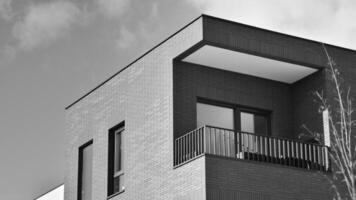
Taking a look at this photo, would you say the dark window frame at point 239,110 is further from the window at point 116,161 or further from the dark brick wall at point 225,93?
the window at point 116,161

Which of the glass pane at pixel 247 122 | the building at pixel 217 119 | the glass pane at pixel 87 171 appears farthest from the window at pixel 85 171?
the glass pane at pixel 247 122

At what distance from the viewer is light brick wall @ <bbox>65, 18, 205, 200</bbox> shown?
2509 cm

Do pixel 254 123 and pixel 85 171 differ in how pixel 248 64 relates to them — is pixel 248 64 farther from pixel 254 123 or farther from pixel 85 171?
pixel 85 171

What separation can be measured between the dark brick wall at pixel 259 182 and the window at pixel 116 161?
16.6 feet

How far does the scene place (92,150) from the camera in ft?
98.7

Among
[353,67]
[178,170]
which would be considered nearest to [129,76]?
[178,170]

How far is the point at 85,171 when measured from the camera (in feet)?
99.8

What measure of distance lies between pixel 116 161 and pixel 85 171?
2.28 metres


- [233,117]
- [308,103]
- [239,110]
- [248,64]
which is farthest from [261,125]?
[248,64]

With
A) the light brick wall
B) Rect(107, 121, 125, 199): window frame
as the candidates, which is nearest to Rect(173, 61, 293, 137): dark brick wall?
the light brick wall

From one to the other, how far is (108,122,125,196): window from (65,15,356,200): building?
3 cm

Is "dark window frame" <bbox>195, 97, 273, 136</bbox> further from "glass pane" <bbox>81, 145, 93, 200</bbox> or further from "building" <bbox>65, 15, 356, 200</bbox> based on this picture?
"glass pane" <bbox>81, 145, 93, 200</bbox>

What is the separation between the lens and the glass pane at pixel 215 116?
26.2 metres

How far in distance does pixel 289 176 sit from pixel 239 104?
2.99 m
